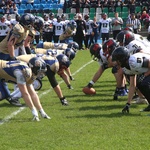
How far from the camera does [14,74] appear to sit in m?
6.64

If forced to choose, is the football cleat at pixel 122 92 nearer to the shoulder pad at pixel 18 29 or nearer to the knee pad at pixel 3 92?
the shoulder pad at pixel 18 29

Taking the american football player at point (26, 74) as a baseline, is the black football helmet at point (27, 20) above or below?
above

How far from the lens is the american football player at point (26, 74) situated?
6574 mm

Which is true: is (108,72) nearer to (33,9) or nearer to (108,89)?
(108,89)

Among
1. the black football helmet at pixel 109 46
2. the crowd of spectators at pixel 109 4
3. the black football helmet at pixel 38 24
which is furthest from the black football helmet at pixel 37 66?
the crowd of spectators at pixel 109 4

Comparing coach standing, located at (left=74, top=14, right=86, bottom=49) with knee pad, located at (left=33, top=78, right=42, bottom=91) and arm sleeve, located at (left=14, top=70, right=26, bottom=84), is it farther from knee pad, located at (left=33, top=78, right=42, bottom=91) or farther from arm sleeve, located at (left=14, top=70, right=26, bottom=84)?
arm sleeve, located at (left=14, top=70, right=26, bottom=84)

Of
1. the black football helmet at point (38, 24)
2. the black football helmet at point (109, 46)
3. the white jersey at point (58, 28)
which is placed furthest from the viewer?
the white jersey at point (58, 28)

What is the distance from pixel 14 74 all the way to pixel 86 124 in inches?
49.5

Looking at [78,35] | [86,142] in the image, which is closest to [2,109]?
[86,142]

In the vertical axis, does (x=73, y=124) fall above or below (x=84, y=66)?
above

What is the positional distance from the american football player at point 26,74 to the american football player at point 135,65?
3.79ft

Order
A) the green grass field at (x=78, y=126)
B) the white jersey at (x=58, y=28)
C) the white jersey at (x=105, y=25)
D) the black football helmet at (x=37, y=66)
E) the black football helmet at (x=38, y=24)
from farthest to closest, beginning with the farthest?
the white jersey at (x=105, y=25) → the white jersey at (x=58, y=28) → the black football helmet at (x=38, y=24) → the black football helmet at (x=37, y=66) → the green grass field at (x=78, y=126)

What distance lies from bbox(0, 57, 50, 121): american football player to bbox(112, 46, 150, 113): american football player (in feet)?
3.79

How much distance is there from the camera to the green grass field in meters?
5.48
